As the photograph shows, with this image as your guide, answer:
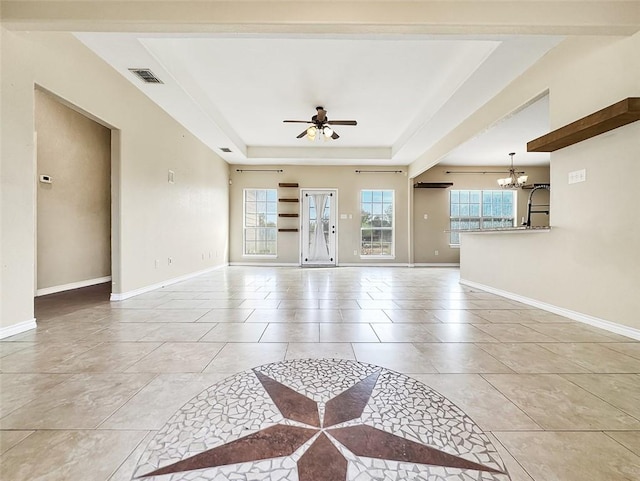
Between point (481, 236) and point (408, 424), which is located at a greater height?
point (481, 236)

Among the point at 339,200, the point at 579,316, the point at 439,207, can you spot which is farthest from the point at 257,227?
the point at 579,316

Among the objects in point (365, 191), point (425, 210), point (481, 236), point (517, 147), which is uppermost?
point (517, 147)

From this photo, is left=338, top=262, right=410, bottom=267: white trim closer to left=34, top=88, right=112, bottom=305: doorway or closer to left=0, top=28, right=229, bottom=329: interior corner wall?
left=0, top=28, right=229, bottom=329: interior corner wall

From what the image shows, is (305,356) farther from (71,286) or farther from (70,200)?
(70,200)

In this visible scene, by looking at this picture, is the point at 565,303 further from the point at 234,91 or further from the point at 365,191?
the point at 365,191

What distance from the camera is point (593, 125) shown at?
242 centimetres

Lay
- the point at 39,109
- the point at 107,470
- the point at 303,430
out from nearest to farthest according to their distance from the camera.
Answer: the point at 107,470 < the point at 303,430 < the point at 39,109

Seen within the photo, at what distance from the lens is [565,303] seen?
296 cm

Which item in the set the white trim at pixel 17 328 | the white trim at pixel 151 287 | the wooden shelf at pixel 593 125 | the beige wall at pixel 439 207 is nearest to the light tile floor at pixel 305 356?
the white trim at pixel 17 328

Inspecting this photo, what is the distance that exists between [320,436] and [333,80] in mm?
4351

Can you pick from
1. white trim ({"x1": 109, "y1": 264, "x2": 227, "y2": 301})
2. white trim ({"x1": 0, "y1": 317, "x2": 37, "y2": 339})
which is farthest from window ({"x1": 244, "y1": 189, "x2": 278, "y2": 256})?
white trim ({"x1": 0, "y1": 317, "x2": 37, "y2": 339})

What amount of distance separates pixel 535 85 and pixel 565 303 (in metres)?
2.46

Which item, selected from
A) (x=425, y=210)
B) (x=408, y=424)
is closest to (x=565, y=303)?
(x=408, y=424)

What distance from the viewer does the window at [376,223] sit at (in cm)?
823
